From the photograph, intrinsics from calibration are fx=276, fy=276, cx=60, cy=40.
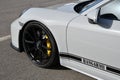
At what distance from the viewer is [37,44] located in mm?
4148

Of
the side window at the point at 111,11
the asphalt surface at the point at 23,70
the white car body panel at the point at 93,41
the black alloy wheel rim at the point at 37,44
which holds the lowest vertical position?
the asphalt surface at the point at 23,70

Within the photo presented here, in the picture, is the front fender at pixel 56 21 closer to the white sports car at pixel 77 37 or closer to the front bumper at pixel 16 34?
the white sports car at pixel 77 37

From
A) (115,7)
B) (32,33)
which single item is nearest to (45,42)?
(32,33)

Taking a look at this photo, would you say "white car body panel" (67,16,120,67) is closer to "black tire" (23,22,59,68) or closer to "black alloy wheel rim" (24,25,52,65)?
"black tire" (23,22,59,68)

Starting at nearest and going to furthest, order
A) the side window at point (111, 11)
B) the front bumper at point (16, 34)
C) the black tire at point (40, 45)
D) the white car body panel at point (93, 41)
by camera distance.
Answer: the white car body panel at point (93, 41), the side window at point (111, 11), the black tire at point (40, 45), the front bumper at point (16, 34)

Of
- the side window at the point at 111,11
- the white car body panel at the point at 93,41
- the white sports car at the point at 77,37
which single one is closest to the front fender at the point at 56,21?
the white sports car at the point at 77,37

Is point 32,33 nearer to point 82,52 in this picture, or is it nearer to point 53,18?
point 53,18

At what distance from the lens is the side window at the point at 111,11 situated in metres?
3.27

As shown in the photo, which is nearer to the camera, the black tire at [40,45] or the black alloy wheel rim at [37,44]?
the black tire at [40,45]

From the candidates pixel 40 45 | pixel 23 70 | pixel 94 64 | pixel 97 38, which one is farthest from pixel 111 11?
pixel 23 70

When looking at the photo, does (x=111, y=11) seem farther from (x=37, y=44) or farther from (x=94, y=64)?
(x=37, y=44)

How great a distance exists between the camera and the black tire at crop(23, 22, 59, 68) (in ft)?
12.4

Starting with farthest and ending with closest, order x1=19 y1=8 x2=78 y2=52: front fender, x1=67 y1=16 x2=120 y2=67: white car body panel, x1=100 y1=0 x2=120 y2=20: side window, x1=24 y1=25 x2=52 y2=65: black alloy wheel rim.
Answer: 1. x1=24 y1=25 x2=52 y2=65: black alloy wheel rim
2. x1=19 y1=8 x2=78 y2=52: front fender
3. x1=100 y1=0 x2=120 y2=20: side window
4. x1=67 y1=16 x2=120 y2=67: white car body panel

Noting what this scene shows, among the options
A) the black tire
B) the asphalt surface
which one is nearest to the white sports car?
the black tire
